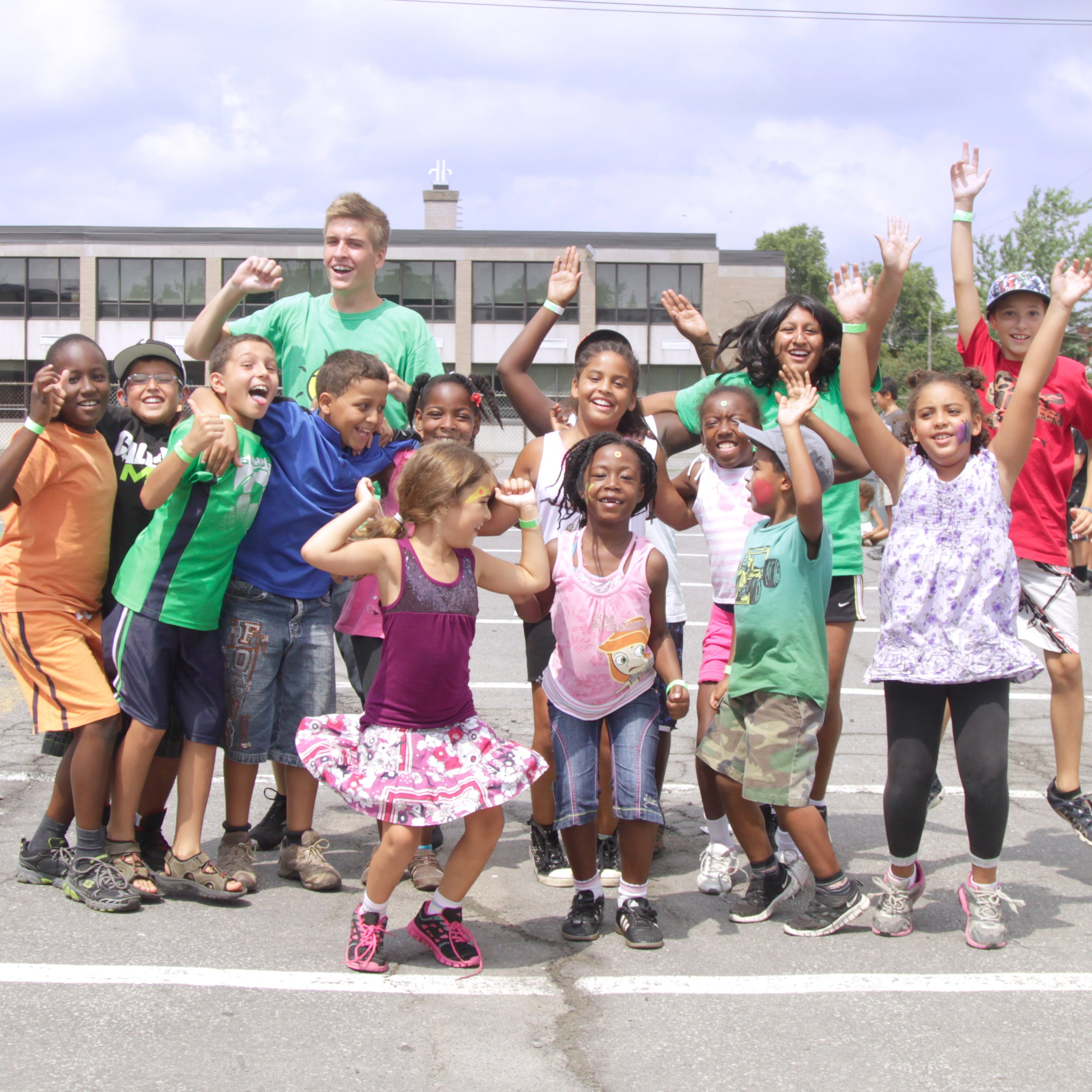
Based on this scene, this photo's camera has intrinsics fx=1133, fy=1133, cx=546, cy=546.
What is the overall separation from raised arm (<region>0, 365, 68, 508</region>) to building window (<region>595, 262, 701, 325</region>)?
38.1 metres

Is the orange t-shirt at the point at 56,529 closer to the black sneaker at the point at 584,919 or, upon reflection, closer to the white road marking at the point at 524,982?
the white road marking at the point at 524,982

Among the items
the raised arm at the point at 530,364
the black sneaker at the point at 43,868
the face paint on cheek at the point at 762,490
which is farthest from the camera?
the raised arm at the point at 530,364

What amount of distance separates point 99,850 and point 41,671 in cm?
66

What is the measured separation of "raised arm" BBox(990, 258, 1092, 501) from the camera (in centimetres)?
383

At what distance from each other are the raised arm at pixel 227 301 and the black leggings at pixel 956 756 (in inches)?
108

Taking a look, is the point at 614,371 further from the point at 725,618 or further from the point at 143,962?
the point at 143,962

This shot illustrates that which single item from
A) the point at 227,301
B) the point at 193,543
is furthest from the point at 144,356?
the point at 193,543

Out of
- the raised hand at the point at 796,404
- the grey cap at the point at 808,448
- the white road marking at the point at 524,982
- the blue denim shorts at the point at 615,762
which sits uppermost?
the raised hand at the point at 796,404

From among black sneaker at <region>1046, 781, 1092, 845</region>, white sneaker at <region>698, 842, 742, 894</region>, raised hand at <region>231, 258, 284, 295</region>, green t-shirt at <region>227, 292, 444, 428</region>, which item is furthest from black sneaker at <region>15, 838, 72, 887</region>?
black sneaker at <region>1046, 781, 1092, 845</region>

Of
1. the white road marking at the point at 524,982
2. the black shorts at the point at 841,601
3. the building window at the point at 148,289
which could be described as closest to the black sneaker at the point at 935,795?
the black shorts at the point at 841,601

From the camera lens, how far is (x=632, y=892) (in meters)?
3.74

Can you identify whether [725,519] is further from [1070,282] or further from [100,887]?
[100,887]

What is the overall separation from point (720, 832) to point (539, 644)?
3.25 ft

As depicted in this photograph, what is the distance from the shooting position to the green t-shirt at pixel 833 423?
168 inches
